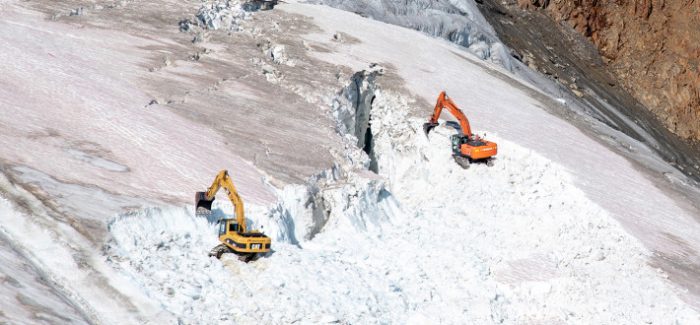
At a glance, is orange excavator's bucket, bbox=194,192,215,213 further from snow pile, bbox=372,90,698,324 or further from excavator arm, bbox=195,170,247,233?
snow pile, bbox=372,90,698,324

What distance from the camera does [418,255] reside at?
23.0m

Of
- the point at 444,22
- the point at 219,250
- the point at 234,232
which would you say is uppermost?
the point at 444,22

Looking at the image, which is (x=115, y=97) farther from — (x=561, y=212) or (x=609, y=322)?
(x=609, y=322)

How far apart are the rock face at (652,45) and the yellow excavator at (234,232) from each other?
46352 mm

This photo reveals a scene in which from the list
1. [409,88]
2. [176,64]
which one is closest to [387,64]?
[409,88]

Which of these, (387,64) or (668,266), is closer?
(668,266)

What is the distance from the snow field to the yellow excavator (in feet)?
0.72

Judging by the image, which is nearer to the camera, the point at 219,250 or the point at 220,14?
the point at 219,250

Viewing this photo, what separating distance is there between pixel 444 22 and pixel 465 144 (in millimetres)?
21606

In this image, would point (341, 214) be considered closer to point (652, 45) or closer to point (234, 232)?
point (234, 232)

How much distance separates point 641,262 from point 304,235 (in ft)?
26.0

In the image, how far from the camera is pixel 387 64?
3506cm

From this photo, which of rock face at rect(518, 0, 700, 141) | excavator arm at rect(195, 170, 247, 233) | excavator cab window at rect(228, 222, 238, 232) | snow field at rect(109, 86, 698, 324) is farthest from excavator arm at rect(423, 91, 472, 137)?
rock face at rect(518, 0, 700, 141)

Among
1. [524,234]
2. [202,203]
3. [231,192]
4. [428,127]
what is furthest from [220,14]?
[231,192]
